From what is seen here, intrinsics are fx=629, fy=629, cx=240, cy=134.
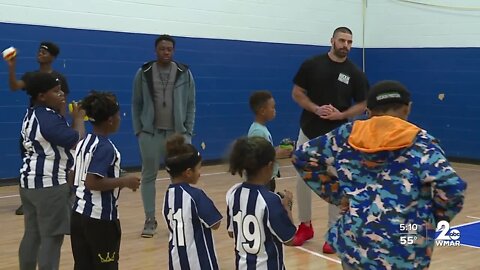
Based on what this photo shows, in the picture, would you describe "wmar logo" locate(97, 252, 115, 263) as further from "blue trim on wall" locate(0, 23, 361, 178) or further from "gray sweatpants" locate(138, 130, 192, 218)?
"blue trim on wall" locate(0, 23, 361, 178)

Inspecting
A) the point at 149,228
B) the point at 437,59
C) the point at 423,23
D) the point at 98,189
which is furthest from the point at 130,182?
the point at 423,23

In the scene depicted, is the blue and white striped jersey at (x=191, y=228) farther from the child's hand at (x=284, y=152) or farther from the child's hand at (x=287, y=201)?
the child's hand at (x=284, y=152)

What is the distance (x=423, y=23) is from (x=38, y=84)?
342 inches

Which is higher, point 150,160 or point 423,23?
point 423,23

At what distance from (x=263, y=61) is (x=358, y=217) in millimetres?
8192

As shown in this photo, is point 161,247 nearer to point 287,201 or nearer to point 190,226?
point 190,226

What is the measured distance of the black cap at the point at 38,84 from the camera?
11.4ft

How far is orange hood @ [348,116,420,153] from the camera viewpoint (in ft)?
7.72

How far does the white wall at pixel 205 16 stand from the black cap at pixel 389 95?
6324 mm

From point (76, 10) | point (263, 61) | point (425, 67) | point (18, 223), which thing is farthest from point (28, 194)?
point (425, 67)

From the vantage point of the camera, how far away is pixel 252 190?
270cm

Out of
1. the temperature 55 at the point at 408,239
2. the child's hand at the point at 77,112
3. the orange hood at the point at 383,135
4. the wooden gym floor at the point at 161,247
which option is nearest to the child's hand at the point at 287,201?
the orange hood at the point at 383,135

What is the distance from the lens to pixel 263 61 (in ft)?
34.6

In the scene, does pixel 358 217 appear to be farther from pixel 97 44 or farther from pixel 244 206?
pixel 97 44
